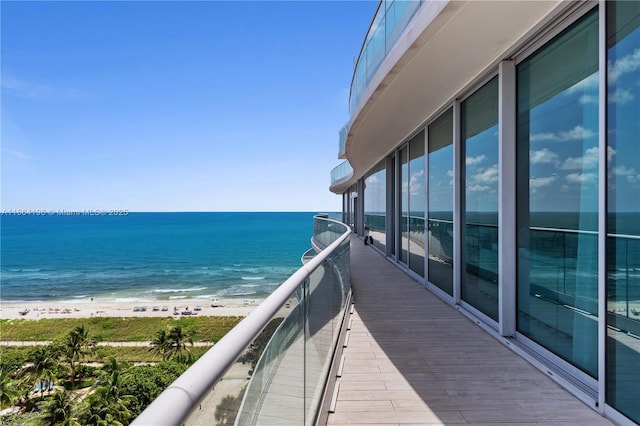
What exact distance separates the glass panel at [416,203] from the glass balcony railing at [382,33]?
7.00ft

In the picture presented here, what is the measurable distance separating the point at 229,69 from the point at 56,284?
155 feet

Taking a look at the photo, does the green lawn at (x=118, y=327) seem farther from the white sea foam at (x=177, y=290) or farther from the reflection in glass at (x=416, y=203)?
the reflection in glass at (x=416, y=203)

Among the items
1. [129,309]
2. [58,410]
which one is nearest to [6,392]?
[58,410]

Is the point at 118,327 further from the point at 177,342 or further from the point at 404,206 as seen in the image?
the point at 404,206

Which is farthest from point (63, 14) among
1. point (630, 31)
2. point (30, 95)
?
point (30, 95)

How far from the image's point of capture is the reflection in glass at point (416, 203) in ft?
28.5

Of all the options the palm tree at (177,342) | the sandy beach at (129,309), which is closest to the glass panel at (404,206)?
the palm tree at (177,342)

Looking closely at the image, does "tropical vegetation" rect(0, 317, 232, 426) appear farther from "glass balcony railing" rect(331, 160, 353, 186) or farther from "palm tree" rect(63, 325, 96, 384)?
"glass balcony railing" rect(331, 160, 353, 186)

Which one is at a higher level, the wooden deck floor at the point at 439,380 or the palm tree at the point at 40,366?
the wooden deck floor at the point at 439,380

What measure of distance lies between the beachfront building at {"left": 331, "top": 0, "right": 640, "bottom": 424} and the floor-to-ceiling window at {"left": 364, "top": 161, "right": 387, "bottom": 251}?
6357 mm

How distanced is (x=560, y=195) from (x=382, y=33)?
4.34m

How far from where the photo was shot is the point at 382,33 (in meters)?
6.52

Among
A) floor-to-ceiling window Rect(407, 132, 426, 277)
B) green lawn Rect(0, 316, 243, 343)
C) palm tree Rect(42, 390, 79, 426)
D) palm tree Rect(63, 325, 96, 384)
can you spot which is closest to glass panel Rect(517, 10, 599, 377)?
floor-to-ceiling window Rect(407, 132, 426, 277)

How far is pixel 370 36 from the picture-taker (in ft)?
24.9
